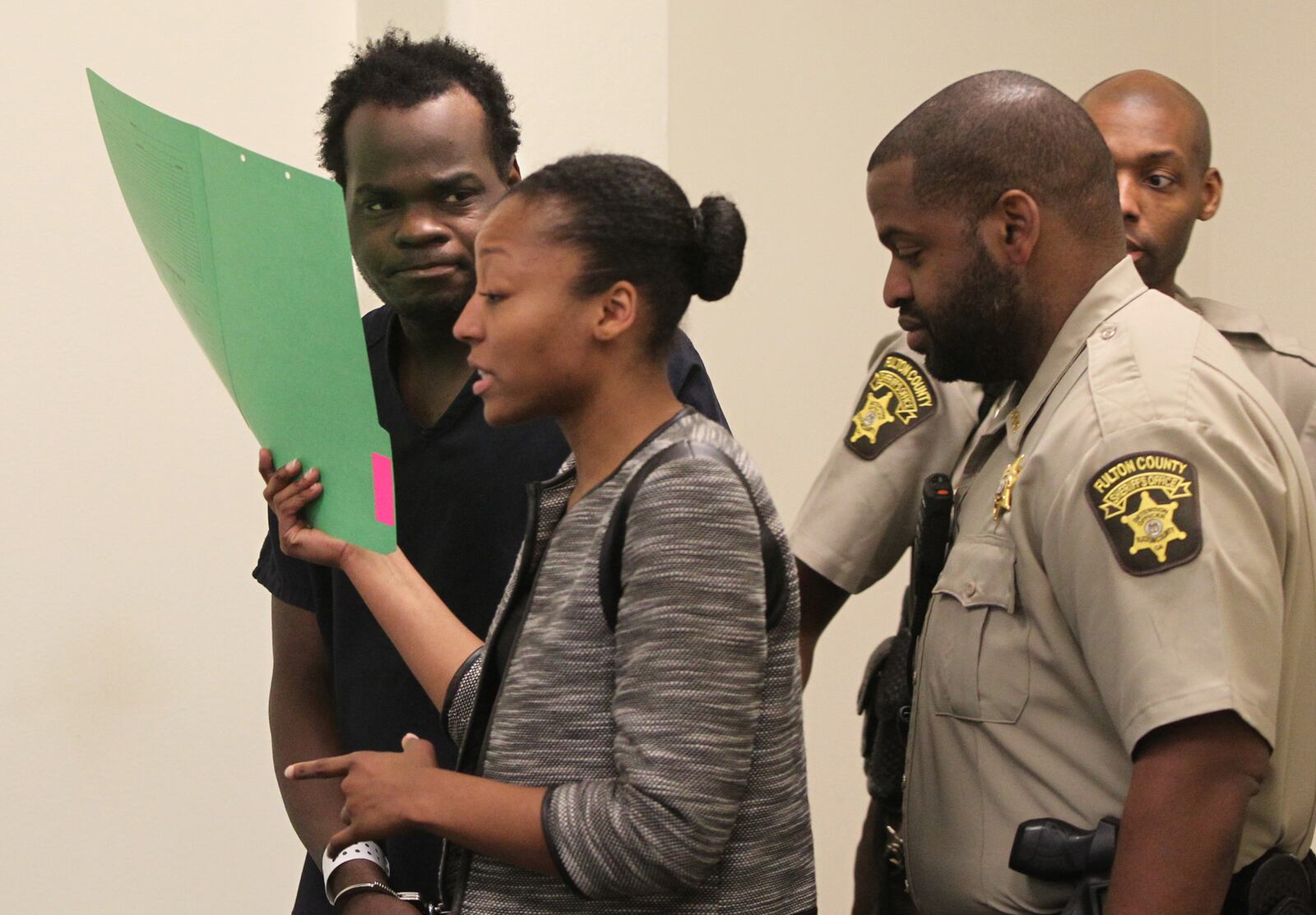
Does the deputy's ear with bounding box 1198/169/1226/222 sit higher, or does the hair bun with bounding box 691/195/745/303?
the deputy's ear with bounding box 1198/169/1226/222

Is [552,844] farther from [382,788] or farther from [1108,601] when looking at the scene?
[1108,601]

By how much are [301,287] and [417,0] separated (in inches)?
45.4

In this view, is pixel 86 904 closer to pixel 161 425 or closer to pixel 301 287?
pixel 161 425

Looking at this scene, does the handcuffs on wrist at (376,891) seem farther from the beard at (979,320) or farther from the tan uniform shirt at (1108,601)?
the beard at (979,320)

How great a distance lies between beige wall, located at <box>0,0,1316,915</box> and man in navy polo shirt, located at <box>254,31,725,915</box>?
0.79 metres

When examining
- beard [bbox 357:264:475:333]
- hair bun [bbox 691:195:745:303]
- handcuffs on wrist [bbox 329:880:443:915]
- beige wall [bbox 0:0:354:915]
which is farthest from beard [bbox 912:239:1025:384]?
beige wall [bbox 0:0:354:915]

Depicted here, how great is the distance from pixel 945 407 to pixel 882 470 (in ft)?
0.33

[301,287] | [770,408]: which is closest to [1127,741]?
[301,287]

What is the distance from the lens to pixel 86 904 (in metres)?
2.03

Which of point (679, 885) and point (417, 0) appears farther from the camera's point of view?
point (417, 0)

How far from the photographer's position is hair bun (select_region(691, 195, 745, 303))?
1.03m

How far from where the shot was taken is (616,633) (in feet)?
2.99

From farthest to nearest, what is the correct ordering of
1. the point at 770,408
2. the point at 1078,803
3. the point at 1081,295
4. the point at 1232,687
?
the point at 770,408
the point at 1081,295
the point at 1078,803
the point at 1232,687

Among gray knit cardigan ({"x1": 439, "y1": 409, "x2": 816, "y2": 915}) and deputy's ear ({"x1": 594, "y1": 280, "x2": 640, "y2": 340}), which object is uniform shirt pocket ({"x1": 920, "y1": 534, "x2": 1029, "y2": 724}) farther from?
deputy's ear ({"x1": 594, "y1": 280, "x2": 640, "y2": 340})
